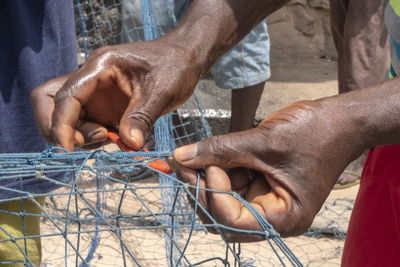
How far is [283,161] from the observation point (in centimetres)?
87

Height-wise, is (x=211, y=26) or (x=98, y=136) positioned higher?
(x=211, y=26)

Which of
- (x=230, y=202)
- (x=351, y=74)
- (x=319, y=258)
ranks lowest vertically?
(x=319, y=258)

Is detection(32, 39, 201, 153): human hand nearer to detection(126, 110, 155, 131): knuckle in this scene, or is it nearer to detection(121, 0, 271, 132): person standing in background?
detection(126, 110, 155, 131): knuckle

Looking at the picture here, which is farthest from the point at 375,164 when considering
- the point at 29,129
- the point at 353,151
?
the point at 29,129

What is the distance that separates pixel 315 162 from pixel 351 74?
75.0 inches

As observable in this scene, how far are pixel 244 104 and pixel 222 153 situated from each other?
1.78 meters

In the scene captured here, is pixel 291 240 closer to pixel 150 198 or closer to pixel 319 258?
pixel 319 258

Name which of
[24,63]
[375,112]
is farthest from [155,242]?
[375,112]

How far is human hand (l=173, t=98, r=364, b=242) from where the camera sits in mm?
863

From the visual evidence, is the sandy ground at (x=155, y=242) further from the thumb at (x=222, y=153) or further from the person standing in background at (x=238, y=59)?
the thumb at (x=222, y=153)

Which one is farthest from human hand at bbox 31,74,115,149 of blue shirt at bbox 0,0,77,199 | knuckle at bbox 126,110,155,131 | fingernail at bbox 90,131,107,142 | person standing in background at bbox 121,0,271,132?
person standing in background at bbox 121,0,271,132

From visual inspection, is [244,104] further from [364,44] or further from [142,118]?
[142,118]

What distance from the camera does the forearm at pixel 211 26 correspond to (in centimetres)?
125

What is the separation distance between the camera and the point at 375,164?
117cm
